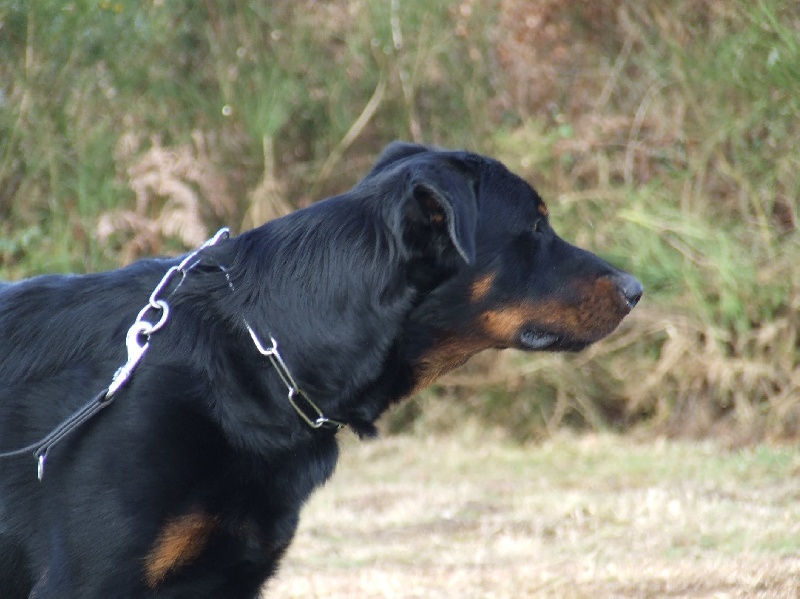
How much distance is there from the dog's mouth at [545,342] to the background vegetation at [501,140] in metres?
4.03

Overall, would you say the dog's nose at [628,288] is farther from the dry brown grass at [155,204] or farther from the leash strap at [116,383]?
the dry brown grass at [155,204]

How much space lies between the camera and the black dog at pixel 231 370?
2.87 m

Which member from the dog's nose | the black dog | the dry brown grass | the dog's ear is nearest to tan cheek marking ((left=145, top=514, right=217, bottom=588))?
the black dog

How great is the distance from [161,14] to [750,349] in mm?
5309

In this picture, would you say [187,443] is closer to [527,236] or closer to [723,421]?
[527,236]

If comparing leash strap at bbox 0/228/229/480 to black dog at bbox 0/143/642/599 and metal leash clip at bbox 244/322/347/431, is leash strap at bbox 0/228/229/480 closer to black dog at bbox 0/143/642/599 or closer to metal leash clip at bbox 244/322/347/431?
black dog at bbox 0/143/642/599

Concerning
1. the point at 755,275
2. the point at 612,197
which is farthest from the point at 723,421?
the point at 612,197

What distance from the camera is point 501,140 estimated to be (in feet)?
28.1

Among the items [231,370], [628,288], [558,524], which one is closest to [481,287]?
[628,288]

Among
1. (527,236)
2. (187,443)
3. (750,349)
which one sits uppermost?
(527,236)

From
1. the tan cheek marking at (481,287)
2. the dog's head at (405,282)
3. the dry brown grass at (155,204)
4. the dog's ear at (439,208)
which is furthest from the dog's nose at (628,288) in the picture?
the dry brown grass at (155,204)

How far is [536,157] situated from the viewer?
8.45 m

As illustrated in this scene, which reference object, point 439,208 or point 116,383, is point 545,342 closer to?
point 439,208

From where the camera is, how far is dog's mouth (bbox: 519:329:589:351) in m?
3.60
